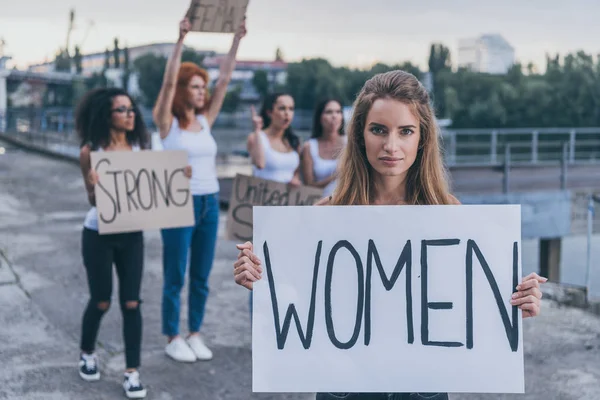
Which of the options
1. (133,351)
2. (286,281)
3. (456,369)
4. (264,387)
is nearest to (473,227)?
(456,369)

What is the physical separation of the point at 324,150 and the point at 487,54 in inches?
1406

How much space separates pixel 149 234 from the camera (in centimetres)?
1035

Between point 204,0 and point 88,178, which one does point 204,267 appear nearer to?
point 88,178

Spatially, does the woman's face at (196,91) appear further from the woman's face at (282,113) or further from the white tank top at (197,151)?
the woman's face at (282,113)

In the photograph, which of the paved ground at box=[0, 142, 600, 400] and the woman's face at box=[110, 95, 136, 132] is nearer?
the woman's face at box=[110, 95, 136, 132]

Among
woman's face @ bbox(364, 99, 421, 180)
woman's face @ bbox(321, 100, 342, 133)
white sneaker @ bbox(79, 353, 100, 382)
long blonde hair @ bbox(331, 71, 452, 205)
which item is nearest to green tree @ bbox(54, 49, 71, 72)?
woman's face @ bbox(321, 100, 342, 133)

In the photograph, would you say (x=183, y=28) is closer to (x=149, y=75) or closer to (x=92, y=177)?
(x=92, y=177)

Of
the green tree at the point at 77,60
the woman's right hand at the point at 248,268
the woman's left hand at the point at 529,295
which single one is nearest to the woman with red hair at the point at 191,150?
the woman's right hand at the point at 248,268

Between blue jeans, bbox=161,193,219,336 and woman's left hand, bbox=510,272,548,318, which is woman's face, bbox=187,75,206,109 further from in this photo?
woman's left hand, bbox=510,272,548,318

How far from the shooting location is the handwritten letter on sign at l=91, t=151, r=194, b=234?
14.5 feet

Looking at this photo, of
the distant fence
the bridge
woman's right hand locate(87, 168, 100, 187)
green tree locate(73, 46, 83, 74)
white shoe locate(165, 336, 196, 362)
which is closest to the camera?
woman's right hand locate(87, 168, 100, 187)

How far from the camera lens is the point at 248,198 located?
509cm

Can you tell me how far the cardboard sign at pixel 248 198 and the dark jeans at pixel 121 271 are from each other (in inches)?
31.6

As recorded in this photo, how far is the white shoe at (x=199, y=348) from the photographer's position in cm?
509
